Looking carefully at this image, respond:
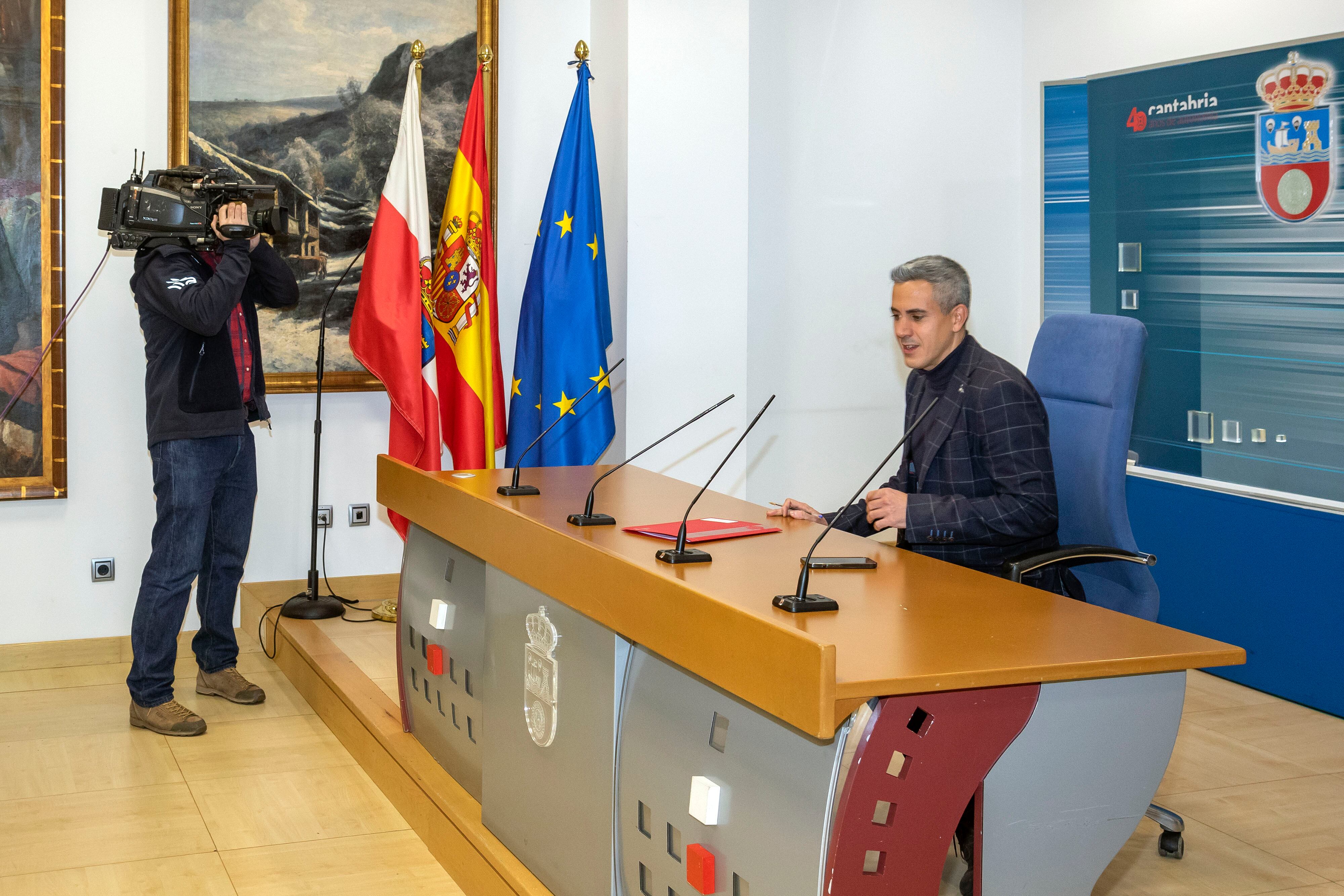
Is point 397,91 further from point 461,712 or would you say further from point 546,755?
point 546,755

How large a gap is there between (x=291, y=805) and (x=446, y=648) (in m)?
0.57

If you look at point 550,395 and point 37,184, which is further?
point 550,395

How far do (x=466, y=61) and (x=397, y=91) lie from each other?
284mm

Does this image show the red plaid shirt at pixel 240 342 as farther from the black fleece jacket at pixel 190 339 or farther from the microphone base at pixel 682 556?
the microphone base at pixel 682 556

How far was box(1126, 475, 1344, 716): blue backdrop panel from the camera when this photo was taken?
11.4ft

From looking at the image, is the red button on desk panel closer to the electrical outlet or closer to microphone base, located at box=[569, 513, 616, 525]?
microphone base, located at box=[569, 513, 616, 525]

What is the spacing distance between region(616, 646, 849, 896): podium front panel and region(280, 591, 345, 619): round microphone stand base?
232 cm

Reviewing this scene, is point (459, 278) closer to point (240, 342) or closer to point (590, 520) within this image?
point (240, 342)

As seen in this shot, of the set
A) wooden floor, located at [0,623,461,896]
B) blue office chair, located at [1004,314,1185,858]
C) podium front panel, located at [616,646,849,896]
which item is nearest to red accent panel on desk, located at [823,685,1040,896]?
podium front panel, located at [616,646,849,896]

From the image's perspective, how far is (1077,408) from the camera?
2.61m

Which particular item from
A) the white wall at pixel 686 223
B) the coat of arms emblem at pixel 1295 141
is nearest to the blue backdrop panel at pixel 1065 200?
the coat of arms emblem at pixel 1295 141

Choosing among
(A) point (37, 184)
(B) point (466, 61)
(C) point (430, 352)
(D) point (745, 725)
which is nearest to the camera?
(D) point (745, 725)

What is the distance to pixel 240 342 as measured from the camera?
131 inches

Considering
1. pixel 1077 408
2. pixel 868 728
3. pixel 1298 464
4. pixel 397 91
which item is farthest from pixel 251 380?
pixel 1298 464
